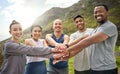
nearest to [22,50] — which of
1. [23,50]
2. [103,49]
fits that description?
[23,50]

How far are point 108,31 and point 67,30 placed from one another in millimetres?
57483

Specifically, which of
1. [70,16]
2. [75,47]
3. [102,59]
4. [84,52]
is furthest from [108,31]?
[70,16]

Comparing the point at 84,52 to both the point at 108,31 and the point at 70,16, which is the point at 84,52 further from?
the point at 70,16

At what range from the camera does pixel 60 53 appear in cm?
626

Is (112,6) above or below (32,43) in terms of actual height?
above

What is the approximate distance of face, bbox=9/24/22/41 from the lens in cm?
557

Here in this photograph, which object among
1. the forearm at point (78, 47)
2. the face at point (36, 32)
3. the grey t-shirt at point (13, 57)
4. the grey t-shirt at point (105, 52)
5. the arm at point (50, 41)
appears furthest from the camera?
the face at point (36, 32)

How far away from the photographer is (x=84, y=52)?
6.56m

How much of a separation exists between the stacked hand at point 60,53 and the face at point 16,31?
0.95 m

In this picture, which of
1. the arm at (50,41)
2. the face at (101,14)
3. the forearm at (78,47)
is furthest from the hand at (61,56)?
the face at (101,14)

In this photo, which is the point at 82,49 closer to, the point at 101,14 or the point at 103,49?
the point at 103,49

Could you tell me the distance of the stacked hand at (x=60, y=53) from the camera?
621 centimetres

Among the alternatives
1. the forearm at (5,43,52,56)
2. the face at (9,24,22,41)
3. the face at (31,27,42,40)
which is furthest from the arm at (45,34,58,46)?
the face at (9,24,22,41)

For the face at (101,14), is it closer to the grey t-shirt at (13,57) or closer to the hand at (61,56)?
the hand at (61,56)
